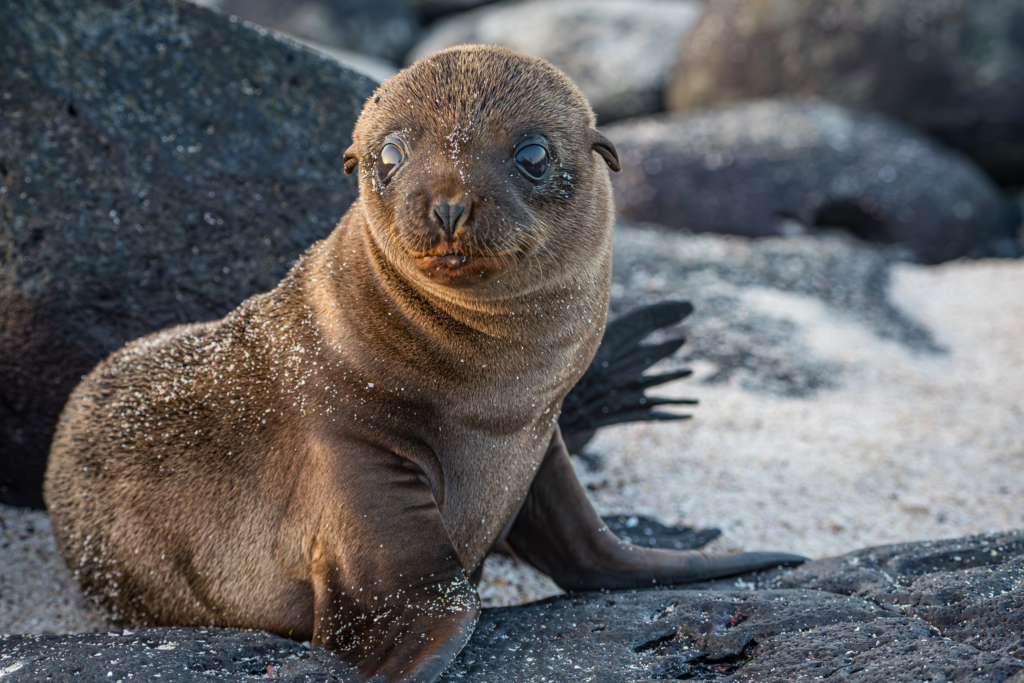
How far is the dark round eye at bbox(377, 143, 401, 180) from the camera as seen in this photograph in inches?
104

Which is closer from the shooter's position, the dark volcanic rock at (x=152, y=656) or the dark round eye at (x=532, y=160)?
the dark volcanic rock at (x=152, y=656)

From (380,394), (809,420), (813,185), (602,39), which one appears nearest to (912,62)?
(813,185)

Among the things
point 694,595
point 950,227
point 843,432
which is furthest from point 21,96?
point 950,227

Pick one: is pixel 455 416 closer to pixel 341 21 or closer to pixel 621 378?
pixel 621 378

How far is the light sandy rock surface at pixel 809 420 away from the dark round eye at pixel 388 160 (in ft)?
5.46

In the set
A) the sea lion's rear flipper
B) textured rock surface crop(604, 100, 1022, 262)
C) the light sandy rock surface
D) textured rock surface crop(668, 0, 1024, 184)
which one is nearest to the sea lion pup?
the light sandy rock surface

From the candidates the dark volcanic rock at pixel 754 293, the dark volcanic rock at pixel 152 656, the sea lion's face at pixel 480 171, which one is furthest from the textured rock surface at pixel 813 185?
the dark volcanic rock at pixel 152 656

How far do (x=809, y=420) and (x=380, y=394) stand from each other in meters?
3.25

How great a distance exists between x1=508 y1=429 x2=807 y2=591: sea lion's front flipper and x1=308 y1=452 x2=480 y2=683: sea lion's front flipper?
24.4 inches

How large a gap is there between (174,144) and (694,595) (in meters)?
2.71

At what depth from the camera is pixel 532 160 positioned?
2.60 meters

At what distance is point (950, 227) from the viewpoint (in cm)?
939

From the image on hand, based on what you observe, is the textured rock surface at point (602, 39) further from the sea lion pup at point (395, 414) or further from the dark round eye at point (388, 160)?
the dark round eye at point (388, 160)

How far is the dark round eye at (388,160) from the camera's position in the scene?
2646mm
